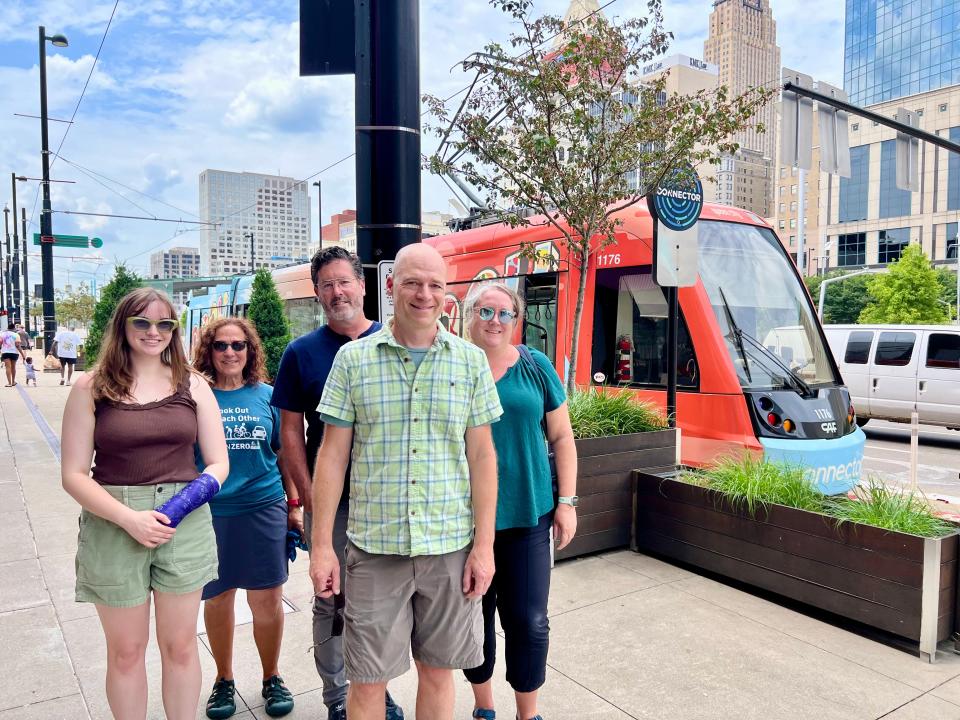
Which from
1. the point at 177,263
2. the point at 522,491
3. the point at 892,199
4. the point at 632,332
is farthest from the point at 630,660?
the point at 177,263

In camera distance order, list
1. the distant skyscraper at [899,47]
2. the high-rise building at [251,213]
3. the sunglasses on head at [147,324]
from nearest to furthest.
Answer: the sunglasses on head at [147,324]
the high-rise building at [251,213]
the distant skyscraper at [899,47]

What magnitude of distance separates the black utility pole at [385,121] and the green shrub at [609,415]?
91.9 inches

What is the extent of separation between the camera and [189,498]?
2.53 metres

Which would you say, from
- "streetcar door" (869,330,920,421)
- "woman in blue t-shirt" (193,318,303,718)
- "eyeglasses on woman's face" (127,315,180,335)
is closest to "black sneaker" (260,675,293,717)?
"woman in blue t-shirt" (193,318,303,718)

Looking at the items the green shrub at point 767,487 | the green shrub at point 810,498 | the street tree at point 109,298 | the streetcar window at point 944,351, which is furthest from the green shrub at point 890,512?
the street tree at point 109,298

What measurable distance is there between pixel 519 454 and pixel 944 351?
38.6 ft

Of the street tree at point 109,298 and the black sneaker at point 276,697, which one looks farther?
the street tree at point 109,298

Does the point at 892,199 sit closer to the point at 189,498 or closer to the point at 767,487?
the point at 767,487

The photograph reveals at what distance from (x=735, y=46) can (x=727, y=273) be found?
468 feet

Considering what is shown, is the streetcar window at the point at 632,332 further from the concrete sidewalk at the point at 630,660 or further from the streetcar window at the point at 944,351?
the streetcar window at the point at 944,351

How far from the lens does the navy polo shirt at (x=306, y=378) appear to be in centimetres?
283

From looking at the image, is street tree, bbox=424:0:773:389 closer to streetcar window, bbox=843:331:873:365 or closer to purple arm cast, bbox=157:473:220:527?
purple arm cast, bbox=157:473:220:527

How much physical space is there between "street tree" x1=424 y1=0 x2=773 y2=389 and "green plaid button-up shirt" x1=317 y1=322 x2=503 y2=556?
4.61 meters

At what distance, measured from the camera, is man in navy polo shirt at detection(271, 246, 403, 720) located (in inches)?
112
